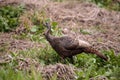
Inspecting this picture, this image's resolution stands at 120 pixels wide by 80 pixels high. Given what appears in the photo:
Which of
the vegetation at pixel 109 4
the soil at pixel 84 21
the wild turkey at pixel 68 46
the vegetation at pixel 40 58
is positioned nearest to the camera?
the vegetation at pixel 40 58

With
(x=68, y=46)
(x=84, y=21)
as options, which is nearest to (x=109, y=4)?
(x=84, y=21)

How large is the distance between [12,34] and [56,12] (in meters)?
1.83

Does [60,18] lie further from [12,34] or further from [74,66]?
[74,66]

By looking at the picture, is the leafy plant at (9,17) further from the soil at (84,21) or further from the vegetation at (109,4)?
the vegetation at (109,4)

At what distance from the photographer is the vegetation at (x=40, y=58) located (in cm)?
703

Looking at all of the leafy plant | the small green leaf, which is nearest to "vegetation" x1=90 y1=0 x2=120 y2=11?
the leafy plant

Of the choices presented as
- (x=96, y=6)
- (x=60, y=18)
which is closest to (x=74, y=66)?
(x=60, y=18)

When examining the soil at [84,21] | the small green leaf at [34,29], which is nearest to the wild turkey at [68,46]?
the soil at [84,21]

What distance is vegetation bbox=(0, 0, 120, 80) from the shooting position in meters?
7.03

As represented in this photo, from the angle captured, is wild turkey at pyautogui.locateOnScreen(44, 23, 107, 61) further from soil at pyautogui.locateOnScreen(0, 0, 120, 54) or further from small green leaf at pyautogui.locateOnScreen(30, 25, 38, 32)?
small green leaf at pyautogui.locateOnScreen(30, 25, 38, 32)

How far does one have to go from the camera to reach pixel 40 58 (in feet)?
29.3

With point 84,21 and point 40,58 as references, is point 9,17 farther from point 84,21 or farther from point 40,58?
point 40,58

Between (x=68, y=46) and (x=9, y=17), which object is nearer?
(x=68, y=46)

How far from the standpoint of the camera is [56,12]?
474 inches
